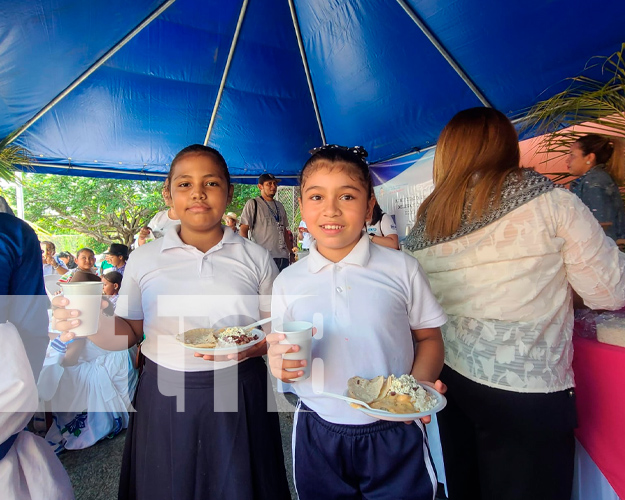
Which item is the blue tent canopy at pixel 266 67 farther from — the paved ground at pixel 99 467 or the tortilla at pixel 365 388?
the paved ground at pixel 99 467

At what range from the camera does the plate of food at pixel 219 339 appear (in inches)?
46.9

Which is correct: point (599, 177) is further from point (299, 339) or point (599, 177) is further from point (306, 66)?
point (306, 66)

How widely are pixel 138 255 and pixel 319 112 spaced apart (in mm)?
3748

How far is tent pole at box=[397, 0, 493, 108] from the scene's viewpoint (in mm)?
2806

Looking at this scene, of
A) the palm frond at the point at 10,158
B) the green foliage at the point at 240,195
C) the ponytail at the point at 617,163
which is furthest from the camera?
the green foliage at the point at 240,195

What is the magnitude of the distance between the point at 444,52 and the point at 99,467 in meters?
4.47

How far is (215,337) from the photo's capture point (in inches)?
52.0

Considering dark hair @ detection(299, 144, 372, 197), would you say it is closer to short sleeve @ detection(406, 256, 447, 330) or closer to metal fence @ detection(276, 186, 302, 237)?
short sleeve @ detection(406, 256, 447, 330)

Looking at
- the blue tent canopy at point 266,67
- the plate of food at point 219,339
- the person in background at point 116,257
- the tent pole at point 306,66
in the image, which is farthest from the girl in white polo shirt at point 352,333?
the person in background at point 116,257

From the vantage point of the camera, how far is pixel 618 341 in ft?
4.56

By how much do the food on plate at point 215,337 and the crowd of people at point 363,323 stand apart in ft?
0.25

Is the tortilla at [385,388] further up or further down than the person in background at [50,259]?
further down

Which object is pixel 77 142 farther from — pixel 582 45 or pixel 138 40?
pixel 582 45

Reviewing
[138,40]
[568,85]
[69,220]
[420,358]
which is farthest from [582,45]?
[69,220]
